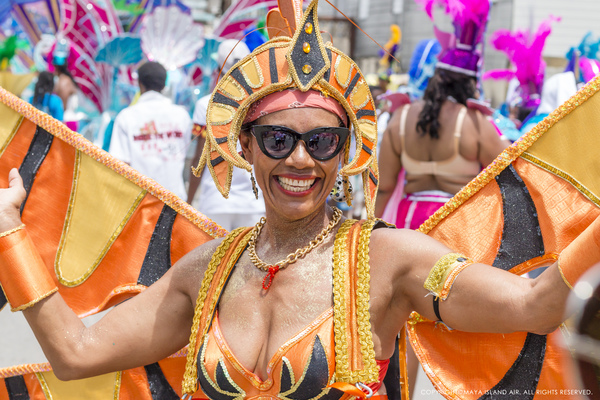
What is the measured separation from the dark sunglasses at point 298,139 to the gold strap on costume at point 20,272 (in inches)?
29.8

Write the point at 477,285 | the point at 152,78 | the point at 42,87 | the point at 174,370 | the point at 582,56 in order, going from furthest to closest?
the point at 42,87 → the point at 582,56 → the point at 152,78 → the point at 174,370 → the point at 477,285

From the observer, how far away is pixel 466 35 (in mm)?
4047

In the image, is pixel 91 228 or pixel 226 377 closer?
pixel 226 377

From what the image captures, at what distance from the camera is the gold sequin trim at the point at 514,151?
181cm

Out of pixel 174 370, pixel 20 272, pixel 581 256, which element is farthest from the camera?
pixel 174 370

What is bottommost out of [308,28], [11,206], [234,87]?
[11,206]

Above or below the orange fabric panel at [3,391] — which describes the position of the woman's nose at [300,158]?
above

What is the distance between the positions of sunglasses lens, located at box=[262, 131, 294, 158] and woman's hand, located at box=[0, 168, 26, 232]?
78cm

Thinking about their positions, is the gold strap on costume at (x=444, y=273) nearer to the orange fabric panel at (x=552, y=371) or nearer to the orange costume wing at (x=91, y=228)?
the orange fabric panel at (x=552, y=371)

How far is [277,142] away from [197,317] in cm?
54

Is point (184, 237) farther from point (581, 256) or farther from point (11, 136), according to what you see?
point (581, 256)

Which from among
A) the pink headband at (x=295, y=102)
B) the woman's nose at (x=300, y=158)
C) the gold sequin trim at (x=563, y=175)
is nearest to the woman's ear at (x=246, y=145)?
the pink headband at (x=295, y=102)

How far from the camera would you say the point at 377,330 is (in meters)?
1.75

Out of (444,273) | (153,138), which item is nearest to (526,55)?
(153,138)
